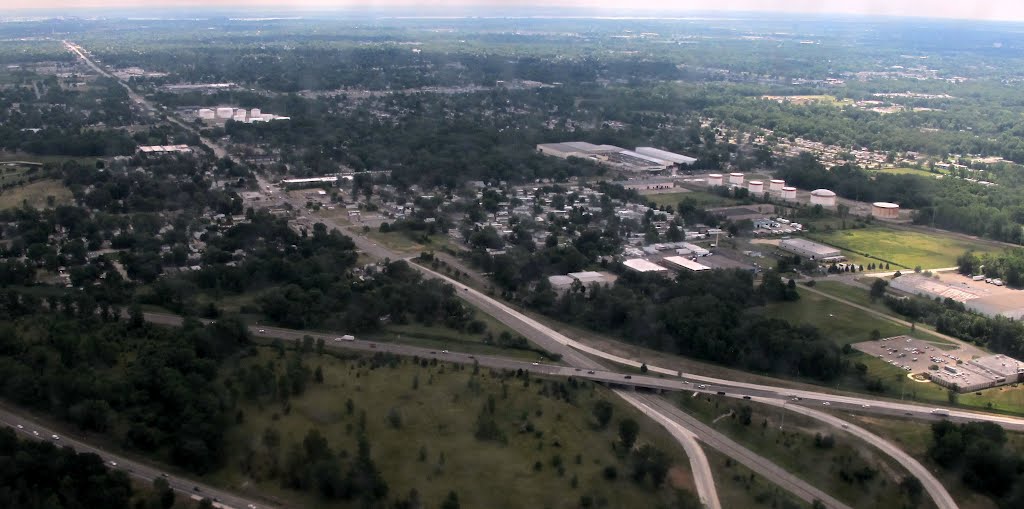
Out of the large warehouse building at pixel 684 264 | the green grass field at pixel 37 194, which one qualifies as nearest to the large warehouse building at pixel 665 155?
the large warehouse building at pixel 684 264

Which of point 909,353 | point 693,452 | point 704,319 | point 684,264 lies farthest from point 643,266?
point 693,452

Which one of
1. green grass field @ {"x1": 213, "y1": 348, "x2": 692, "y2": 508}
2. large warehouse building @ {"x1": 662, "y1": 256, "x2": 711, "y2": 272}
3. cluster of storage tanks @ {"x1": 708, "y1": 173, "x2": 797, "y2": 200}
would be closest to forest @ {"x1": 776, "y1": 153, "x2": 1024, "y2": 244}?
cluster of storage tanks @ {"x1": 708, "y1": 173, "x2": 797, "y2": 200}

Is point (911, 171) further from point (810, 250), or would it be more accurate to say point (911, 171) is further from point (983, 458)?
point (983, 458)

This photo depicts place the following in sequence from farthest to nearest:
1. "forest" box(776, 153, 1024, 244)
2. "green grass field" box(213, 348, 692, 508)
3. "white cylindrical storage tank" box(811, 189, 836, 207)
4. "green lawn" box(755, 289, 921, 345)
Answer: "white cylindrical storage tank" box(811, 189, 836, 207)
"forest" box(776, 153, 1024, 244)
"green lawn" box(755, 289, 921, 345)
"green grass field" box(213, 348, 692, 508)

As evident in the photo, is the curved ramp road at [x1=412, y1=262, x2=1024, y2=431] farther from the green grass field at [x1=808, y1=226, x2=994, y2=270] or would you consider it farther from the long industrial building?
the long industrial building

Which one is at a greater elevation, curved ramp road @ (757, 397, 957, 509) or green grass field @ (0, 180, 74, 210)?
green grass field @ (0, 180, 74, 210)

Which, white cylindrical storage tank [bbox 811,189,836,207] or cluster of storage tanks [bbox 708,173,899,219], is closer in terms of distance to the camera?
cluster of storage tanks [bbox 708,173,899,219]

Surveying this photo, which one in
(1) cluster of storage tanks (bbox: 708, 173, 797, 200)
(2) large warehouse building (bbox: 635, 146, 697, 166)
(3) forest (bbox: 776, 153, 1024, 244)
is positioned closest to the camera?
(3) forest (bbox: 776, 153, 1024, 244)
